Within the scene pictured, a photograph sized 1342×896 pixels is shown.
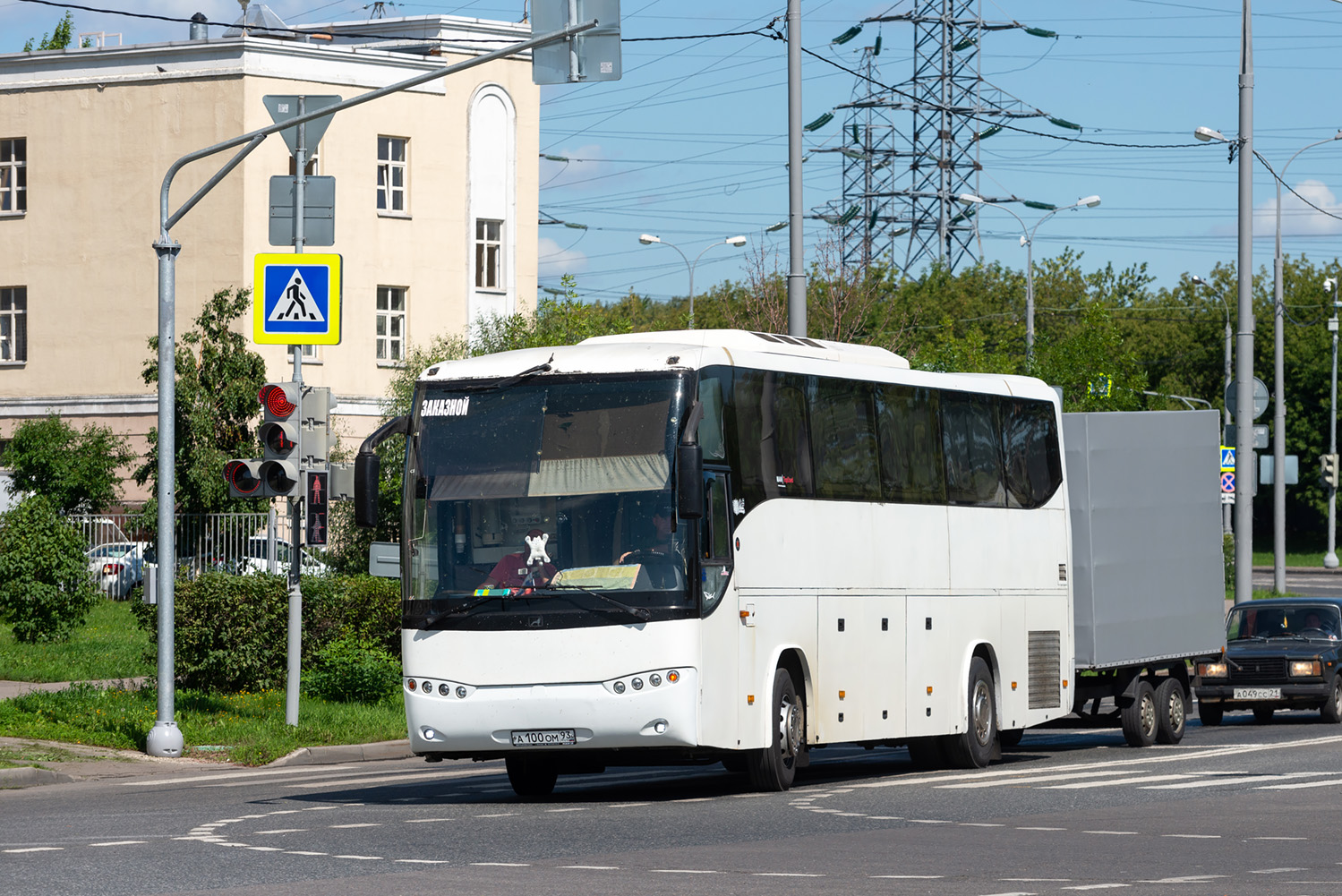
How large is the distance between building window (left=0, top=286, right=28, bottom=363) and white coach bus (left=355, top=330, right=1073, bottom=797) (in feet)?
126

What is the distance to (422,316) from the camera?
52750 mm

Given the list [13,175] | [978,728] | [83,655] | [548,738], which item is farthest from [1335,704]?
[13,175]

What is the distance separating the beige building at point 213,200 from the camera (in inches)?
1951

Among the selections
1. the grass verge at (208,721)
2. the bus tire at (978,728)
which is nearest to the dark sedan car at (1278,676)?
the bus tire at (978,728)

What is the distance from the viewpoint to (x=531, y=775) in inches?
661

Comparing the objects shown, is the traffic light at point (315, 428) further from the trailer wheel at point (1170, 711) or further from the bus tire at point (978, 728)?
the trailer wheel at point (1170, 711)

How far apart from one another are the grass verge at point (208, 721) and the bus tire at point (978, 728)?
697cm

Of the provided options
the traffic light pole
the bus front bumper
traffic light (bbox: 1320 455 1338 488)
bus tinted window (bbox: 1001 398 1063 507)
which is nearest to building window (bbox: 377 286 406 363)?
traffic light (bbox: 1320 455 1338 488)

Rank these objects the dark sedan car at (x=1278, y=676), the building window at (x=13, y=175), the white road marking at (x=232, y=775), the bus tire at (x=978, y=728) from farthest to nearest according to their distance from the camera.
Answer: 1. the building window at (x=13, y=175)
2. the dark sedan car at (x=1278, y=676)
3. the bus tire at (x=978, y=728)
4. the white road marking at (x=232, y=775)

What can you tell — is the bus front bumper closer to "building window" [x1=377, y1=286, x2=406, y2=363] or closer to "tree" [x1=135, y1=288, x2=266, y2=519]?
"tree" [x1=135, y1=288, x2=266, y2=519]

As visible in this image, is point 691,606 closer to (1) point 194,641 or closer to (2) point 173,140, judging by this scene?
(1) point 194,641

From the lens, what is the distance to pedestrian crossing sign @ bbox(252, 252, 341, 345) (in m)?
21.7

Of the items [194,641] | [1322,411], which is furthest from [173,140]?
[1322,411]

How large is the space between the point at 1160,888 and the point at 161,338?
13430 millimetres
